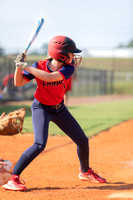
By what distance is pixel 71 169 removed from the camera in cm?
484

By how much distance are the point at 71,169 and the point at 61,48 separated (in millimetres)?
2059

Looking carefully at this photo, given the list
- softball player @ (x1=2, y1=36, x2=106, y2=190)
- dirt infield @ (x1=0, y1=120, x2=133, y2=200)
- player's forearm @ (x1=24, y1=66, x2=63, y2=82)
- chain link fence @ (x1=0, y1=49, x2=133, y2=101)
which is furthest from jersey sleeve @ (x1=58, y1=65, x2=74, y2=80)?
chain link fence @ (x1=0, y1=49, x2=133, y2=101)

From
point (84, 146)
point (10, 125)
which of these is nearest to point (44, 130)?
point (10, 125)

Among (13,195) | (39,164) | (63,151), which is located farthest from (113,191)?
(63,151)

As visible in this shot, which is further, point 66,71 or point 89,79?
point 89,79

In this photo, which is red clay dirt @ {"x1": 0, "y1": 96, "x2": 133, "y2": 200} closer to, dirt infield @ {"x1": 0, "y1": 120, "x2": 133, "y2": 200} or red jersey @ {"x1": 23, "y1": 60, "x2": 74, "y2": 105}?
dirt infield @ {"x1": 0, "y1": 120, "x2": 133, "y2": 200}

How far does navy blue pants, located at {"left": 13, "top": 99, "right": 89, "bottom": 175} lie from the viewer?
3566 millimetres

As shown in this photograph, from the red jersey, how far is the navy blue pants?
9 centimetres

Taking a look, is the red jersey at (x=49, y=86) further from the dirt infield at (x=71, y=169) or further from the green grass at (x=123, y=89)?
the green grass at (x=123, y=89)

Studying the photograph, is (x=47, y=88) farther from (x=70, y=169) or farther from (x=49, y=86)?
(x=70, y=169)

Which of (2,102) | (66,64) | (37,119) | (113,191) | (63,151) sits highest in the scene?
(66,64)

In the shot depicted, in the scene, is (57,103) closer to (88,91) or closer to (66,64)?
(66,64)

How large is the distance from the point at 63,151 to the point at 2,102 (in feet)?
29.8

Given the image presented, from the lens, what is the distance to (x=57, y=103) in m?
3.77
